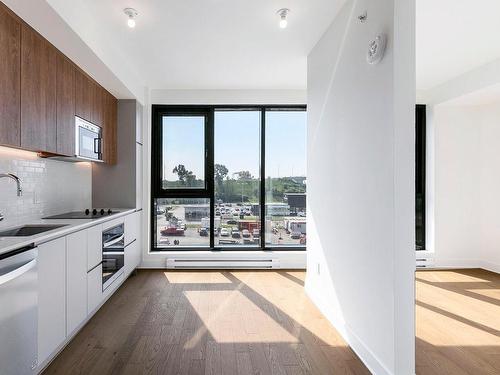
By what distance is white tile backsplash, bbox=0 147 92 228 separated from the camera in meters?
2.54

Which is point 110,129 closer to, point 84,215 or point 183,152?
point 183,152

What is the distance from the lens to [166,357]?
221cm

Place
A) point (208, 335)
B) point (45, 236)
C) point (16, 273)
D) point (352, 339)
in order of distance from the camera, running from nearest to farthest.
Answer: point (16, 273), point (45, 236), point (352, 339), point (208, 335)

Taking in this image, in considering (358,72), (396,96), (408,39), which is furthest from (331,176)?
(408,39)

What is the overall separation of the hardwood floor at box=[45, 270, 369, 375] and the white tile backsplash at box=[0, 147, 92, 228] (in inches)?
44.5

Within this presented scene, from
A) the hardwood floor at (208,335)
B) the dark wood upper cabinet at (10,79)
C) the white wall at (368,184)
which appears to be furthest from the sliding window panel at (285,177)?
the dark wood upper cabinet at (10,79)

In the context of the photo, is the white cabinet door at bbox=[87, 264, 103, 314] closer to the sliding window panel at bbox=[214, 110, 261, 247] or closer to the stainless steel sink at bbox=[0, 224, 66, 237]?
the stainless steel sink at bbox=[0, 224, 66, 237]

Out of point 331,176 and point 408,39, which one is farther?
point 331,176

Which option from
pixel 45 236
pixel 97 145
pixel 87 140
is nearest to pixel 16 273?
pixel 45 236

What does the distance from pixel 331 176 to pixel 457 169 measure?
2944 mm

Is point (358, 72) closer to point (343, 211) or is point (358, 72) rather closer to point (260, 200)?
point (343, 211)

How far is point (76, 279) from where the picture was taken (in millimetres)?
2402

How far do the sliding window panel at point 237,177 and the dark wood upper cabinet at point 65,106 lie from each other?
6.97 feet

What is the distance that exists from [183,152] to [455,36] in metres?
3.57
